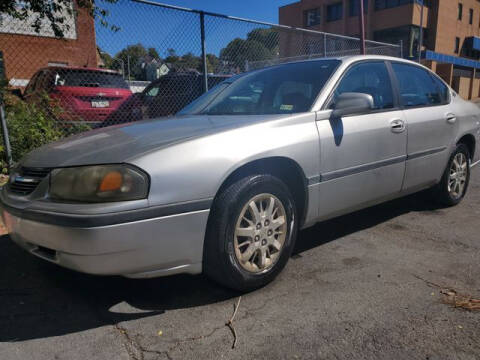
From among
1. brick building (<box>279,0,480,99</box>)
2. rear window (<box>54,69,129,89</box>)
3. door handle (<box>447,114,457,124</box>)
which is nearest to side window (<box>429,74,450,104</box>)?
door handle (<box>447,114,457,124</box>)

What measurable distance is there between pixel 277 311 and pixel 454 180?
119 inches

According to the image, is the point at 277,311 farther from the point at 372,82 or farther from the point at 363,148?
the point at 372,82

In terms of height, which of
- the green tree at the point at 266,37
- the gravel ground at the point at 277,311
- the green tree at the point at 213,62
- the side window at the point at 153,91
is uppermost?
the green tree at the point at 266,37

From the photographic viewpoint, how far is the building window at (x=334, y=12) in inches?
1553

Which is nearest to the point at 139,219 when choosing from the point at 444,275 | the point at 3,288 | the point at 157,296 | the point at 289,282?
the point at 157,296

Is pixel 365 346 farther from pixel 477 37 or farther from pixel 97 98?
pixel 477 37

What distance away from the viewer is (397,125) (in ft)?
11.4

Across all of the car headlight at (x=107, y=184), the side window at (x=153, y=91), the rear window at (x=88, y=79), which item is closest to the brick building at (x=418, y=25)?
the side window at (x=153, y=91)

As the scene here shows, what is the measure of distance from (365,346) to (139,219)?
4.30 ft

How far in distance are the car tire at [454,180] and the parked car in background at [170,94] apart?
12.8 ft

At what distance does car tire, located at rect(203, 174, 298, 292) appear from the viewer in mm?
2365

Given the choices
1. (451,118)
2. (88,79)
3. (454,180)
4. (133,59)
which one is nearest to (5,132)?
(88,79)

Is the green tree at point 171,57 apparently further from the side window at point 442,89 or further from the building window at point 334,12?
the building window at point 334,12

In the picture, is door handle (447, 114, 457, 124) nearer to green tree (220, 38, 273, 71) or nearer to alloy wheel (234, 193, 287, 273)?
alloy wheel (234, 193, 287, 273)
